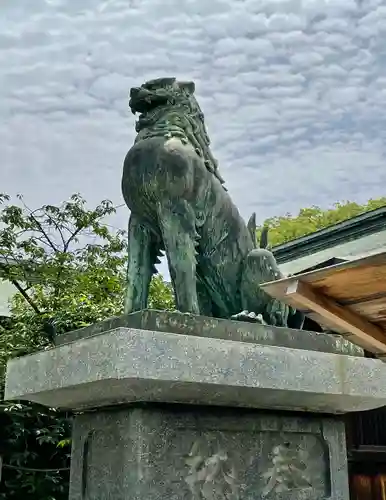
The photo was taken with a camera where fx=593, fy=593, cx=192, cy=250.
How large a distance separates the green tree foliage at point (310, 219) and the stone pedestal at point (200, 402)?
2155cm

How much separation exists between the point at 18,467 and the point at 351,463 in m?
5.45

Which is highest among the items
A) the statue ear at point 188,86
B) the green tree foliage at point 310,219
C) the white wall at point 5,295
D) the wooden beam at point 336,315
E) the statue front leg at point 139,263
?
the green tree foliage at point 310,219

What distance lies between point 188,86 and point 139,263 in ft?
3.98

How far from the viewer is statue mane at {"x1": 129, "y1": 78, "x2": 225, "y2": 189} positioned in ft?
12.2

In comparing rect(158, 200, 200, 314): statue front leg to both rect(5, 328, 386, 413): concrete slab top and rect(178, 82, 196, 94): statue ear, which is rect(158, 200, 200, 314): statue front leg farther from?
rect(178, 82, 196, 94): statue ear

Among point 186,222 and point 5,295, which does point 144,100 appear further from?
point 5,295

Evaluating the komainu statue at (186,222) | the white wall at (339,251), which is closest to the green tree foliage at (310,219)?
the white wall at (339,251)

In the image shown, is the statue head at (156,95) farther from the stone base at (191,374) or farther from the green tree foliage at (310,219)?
the green tree foliage at (310,219)

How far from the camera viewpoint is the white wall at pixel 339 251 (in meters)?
11.6

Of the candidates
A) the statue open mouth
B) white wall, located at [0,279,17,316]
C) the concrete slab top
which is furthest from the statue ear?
white wall, located at [0,279,17,316]

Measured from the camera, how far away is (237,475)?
3.15 m

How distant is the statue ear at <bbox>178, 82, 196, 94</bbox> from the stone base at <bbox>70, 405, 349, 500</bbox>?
204cm

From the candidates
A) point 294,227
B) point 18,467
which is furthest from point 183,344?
point 294,227

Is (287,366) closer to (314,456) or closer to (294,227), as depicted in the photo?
(314,456)
